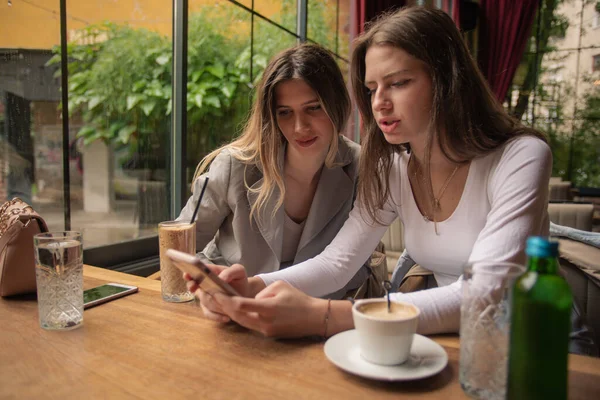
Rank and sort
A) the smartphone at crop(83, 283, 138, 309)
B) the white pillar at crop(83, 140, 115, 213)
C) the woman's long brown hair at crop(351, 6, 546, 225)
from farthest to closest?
the white pillar at crop(83, 140, 115, 213) → the woman's long brown hair at crop(351, 6, 546, 225) → the smartphone at crop(83, 283, 138, 309)

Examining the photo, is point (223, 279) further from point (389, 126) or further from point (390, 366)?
point (389, 126)

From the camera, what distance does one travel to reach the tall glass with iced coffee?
1.11 meters

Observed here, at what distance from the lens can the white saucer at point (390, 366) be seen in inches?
28.1

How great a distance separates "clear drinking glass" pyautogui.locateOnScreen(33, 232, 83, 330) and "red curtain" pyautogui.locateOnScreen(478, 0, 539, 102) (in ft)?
21.9

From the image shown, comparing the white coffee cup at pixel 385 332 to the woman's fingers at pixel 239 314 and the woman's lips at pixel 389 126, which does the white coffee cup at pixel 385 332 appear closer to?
the woman's fingers at pixel 239 314

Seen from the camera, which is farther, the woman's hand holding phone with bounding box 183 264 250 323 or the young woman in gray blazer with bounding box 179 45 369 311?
the young woman in gray blazer with bounding box 179 45 369 311

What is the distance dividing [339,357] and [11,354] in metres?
0.56

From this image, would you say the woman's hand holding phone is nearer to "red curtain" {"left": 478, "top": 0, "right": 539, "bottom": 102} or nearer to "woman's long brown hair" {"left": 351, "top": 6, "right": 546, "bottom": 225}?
"woman's long brown hair" {"left": 351, "top": 6, "right": 546, "bottom": 225}

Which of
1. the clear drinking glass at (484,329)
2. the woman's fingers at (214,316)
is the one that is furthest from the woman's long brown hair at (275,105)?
the clear drinking glass at (484,329)

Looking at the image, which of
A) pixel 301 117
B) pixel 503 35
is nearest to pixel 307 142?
pixel 301 117

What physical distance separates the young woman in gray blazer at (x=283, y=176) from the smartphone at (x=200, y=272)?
25.5 inches

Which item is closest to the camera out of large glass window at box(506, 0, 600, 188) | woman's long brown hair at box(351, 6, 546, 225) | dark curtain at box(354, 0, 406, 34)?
woman's long brown hair at box(351, 6, 546, 225)

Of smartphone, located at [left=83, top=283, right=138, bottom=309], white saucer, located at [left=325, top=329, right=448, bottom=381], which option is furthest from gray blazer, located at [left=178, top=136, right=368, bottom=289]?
white saucer, located at [left=325, top=329, right=448, bottom=381]

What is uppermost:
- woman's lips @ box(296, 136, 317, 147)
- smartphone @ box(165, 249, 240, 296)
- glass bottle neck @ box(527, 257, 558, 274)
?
woman's lips @ box(296, 136, 317, 147)
